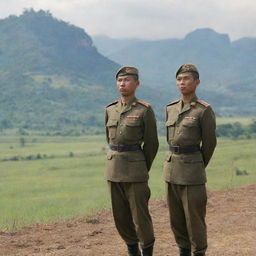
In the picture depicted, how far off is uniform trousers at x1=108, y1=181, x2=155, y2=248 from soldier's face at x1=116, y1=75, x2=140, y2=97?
841 mm

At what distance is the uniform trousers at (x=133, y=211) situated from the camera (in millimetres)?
4707

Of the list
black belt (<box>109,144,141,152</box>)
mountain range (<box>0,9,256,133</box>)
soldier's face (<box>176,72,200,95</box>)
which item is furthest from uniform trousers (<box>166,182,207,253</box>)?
mountain range (<box>0,9,256,133</box>)

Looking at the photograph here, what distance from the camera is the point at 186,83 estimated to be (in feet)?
15.0

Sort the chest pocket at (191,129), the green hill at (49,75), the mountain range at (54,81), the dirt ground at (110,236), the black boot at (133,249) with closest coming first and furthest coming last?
1. the chest pocket at (191,129)
2. the black boot at (133,249)
3. the dirt ground at (110,236)
4. the mountain range at (54,81)
5. the green hill at (49,75)

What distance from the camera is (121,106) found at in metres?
4.88

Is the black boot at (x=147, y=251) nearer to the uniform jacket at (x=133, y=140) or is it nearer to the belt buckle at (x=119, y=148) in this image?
the uniform jacket at (x=133, y=140)

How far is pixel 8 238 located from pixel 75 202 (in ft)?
35.3

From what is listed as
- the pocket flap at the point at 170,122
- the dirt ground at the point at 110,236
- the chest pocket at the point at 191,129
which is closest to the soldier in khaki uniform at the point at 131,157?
the pocket flap at the point at 170,122

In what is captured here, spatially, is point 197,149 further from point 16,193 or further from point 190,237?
point 16,193

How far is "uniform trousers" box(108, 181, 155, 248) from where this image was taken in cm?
471

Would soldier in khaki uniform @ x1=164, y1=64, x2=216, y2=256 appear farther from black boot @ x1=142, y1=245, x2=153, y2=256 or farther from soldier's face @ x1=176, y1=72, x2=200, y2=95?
black boot @ x1=142, y1=245, x2=153, y2=256

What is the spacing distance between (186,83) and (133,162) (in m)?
0.86

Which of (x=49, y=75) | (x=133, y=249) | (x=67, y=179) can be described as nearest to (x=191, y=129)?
(x=133, y=249)

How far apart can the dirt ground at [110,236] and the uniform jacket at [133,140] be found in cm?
123
